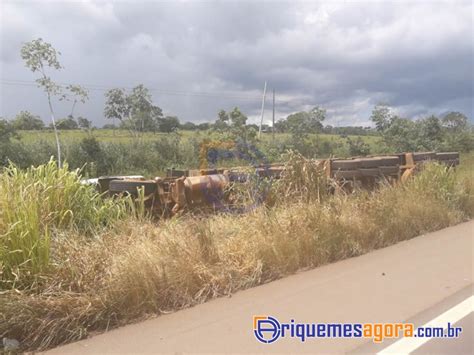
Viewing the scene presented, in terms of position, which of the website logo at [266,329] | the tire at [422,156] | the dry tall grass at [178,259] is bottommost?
the website logo at [266,329]

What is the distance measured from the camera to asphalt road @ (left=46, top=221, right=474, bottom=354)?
4117 millimetres

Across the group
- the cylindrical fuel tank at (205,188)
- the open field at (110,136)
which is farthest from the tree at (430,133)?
the cylindrical fuel tank at (205,188)

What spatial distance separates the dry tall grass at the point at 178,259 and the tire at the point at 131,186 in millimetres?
826

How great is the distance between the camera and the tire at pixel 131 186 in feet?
23.3

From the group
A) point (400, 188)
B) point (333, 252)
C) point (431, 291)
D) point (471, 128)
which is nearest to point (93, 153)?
point (400, 188)

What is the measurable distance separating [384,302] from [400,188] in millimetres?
5161

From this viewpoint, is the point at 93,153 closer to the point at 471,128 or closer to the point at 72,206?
the point at 72,206

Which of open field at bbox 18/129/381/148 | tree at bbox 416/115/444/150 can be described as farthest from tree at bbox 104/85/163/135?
tree at bbox 416/115/444/150

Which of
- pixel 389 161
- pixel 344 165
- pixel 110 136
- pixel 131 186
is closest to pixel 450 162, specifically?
pixel 389 161

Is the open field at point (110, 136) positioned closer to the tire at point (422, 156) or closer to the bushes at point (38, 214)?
the tire at point (422, 156)

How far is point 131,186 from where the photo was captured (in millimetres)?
7117

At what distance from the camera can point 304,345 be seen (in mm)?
4160

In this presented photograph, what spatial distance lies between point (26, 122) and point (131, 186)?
58.7ft

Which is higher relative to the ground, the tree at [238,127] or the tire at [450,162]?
the tree at [238,127]
